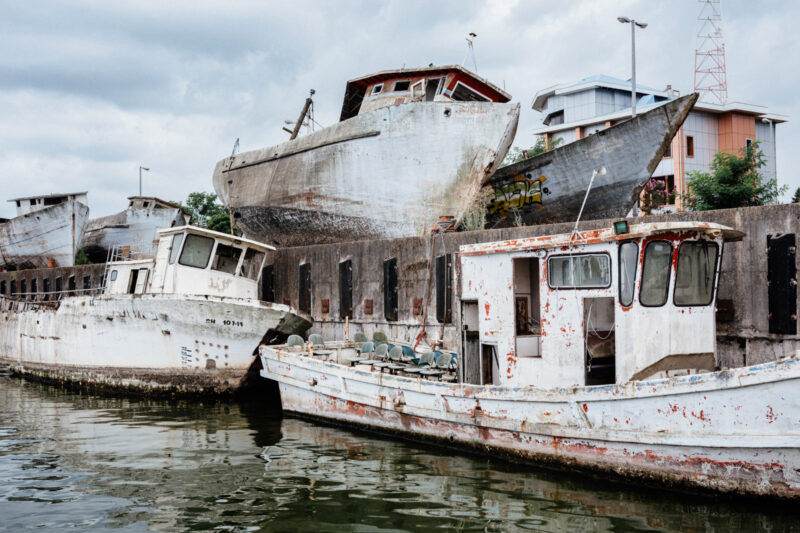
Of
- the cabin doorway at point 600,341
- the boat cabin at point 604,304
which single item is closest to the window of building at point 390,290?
the boat cabin at point 604,304

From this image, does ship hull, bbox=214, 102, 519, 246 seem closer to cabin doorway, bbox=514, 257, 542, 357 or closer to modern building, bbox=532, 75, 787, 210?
cabin doorway, bbox=514, 257, 542, 357

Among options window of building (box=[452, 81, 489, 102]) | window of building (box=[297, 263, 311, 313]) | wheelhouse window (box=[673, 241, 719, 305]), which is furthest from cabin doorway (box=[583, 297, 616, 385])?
window of building (box=[452, 81, 489, 102])

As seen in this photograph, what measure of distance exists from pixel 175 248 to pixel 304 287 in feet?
11.1

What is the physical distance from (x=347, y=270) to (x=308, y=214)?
19.0 ft

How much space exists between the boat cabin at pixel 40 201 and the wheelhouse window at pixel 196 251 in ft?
68.7

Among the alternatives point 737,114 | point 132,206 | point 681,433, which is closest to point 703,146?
point 737,114

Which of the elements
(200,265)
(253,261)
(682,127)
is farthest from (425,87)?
(682,127)

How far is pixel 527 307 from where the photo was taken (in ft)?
30.9

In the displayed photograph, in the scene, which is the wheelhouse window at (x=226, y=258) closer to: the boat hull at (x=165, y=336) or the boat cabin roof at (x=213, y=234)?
the boat cabin roof at (x=213, y=234)

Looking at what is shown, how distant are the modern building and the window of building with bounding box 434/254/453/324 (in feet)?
97.2

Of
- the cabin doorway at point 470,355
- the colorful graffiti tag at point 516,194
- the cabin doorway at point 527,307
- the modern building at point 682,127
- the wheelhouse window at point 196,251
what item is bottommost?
the cabin doorway at point 470,355

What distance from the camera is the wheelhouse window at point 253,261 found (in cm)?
1514

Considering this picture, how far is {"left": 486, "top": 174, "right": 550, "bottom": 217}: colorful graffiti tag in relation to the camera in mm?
17359

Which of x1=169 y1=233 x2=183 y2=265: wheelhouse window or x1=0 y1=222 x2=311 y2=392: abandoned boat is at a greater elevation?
x1=169 y1=233 x2=183 y2=265: wheelhouse window
